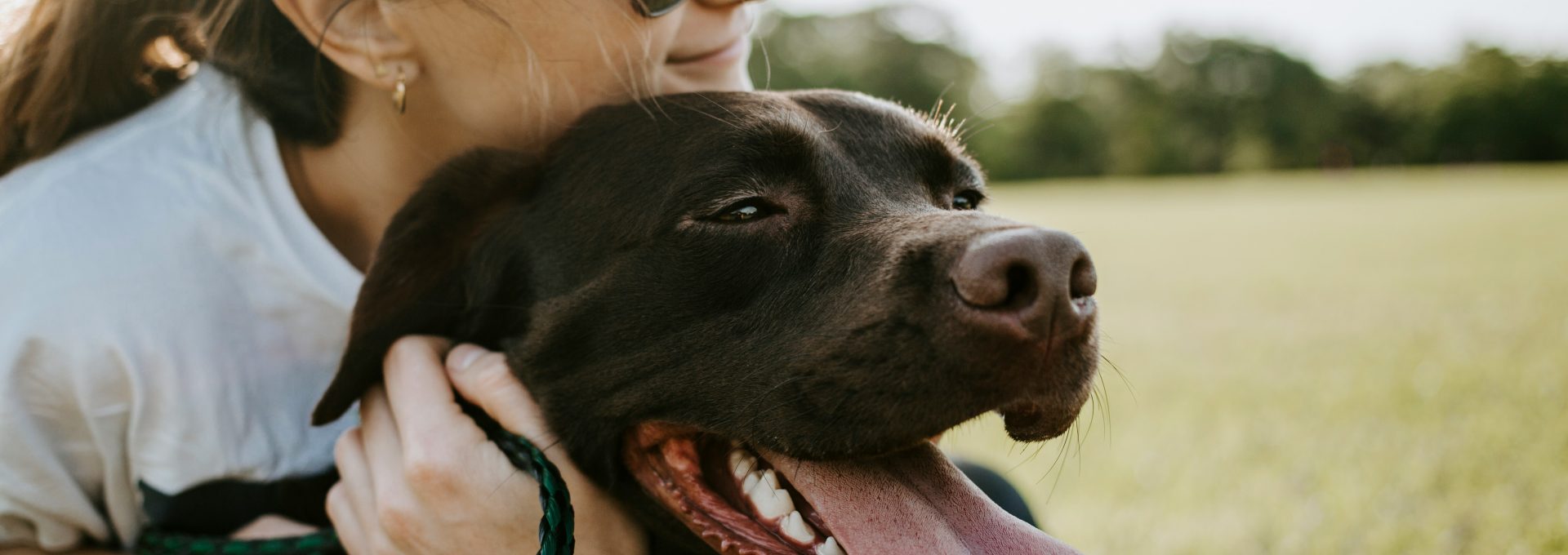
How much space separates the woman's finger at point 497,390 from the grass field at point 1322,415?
1141mm

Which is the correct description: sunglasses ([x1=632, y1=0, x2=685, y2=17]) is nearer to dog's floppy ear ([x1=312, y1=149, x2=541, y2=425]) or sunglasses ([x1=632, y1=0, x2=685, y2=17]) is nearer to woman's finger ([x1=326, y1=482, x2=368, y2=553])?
dog's floppy ear ([x1=312, y1=149, x2=541, y2=425])

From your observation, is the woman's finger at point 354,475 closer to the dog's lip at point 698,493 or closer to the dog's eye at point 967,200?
the dog's lip at point 698,493

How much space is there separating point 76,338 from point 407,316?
0.73 meters

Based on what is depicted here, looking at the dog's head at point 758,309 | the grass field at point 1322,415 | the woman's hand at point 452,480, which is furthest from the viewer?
the grass field at point 1322,415

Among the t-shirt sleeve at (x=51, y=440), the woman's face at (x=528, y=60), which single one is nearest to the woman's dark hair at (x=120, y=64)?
the woman's face at (x=528, y=60)

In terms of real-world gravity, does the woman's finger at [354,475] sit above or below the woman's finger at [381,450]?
below

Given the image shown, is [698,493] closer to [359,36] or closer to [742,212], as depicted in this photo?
[742,212]

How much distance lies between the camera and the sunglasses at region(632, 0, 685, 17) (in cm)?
267

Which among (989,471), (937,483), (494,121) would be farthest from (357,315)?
(989,471)

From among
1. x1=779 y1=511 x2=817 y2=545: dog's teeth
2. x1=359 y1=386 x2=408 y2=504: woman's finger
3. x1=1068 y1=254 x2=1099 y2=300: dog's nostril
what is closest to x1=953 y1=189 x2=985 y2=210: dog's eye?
x1=1068 y1=254 x2=1099 y2=300: dog's nostril

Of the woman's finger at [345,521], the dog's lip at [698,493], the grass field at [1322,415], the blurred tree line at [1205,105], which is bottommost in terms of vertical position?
the blurred tree line at [1205,105]

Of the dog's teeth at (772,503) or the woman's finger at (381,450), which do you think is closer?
the dog's teeth at (772,503)

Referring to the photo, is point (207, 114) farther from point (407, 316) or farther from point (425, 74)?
point (407, 316)

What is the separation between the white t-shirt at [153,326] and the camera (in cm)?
252
